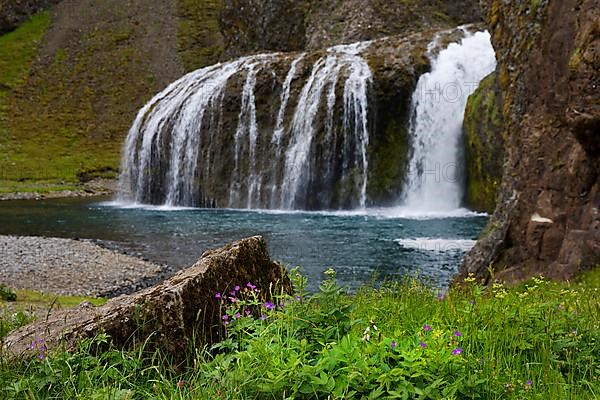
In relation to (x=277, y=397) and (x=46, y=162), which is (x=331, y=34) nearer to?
(x=46, y=162)

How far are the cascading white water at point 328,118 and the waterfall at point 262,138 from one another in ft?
0.17

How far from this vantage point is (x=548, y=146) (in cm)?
1020

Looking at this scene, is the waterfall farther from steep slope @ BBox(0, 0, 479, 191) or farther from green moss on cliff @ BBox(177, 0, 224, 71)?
green moss on cliff @ BBox(177, 0, 224, 71)

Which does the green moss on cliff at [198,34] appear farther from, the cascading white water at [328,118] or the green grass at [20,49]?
the cascading white water at [328,118]

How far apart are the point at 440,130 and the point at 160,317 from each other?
88.3 feet

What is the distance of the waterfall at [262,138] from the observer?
30.7 metres

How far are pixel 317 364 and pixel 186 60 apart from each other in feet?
251

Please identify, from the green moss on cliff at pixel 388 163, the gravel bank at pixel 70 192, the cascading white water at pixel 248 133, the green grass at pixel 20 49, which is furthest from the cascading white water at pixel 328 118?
the green grass at pixel 20 49

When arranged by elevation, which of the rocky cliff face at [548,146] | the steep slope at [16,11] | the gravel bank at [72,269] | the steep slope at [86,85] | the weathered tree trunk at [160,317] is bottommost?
the gravel bank at [72,269]

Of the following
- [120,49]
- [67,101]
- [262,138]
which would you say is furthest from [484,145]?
[120,49]

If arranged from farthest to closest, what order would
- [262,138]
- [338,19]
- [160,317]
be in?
[338,19] → [262,138] → [160,317]

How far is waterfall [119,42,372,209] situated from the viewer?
30719 millimetres

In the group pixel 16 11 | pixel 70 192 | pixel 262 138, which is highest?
pixel 16 11

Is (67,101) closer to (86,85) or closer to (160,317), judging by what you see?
(86,85)
